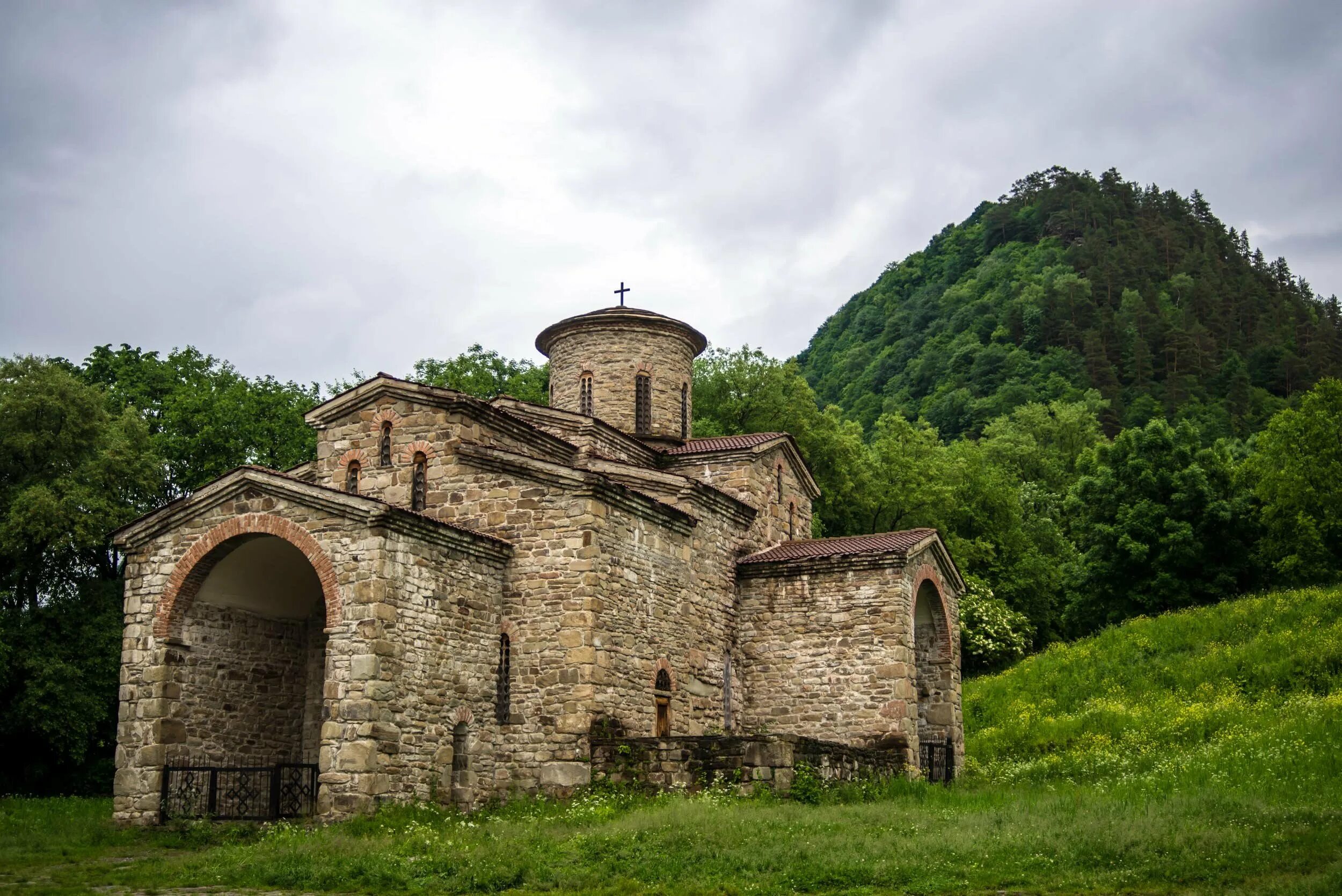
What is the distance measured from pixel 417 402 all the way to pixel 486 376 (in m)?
21.1

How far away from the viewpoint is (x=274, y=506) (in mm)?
17297

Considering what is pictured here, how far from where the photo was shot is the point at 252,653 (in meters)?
19.8

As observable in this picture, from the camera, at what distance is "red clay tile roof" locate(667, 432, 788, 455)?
79.6ft

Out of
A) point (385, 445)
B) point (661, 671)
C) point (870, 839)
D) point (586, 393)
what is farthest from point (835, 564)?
point (870, 839)

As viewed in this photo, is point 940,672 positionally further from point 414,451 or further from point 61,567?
point 61,567

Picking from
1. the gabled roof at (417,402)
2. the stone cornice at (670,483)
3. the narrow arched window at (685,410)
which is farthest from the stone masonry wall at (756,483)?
the gabled roof at (417,402)

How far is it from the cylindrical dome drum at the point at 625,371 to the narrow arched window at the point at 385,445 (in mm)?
6576

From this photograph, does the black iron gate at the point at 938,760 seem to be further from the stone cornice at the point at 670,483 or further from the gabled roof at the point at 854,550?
the stone cornice at the point at 670,483

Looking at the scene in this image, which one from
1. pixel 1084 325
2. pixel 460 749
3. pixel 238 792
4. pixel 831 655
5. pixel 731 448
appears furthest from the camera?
pixel 1084 325

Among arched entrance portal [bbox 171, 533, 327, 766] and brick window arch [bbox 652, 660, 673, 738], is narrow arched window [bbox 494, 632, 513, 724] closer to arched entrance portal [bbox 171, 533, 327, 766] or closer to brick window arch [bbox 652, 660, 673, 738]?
brick window arch [bbox 652, 660, 673, 738]

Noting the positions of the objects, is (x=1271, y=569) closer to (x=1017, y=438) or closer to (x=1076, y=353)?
(x=1017, y=438)

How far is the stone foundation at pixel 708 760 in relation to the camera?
658 inches

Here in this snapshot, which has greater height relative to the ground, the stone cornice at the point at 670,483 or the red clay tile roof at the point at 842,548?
the stone cornice at the point at 670,483

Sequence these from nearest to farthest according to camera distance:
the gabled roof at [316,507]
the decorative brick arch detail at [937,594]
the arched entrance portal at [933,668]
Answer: the gabled roof at [316,507]
the decorative brick arch detail at [937,594]
the arched entrance portal at [933,668]
